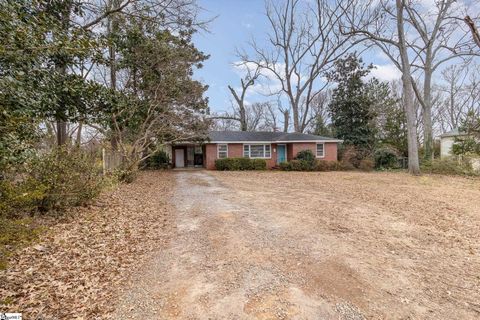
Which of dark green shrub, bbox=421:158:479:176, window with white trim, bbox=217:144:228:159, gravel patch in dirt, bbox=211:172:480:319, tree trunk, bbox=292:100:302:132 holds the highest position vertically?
tree trunk, bbox=292:100:302:132

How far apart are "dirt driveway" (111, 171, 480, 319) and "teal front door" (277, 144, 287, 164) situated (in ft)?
53.1

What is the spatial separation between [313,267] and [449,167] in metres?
18.7

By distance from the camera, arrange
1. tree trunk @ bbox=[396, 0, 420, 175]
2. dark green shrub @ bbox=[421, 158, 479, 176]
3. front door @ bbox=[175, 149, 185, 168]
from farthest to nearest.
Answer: front door @ bbox=[175, 149, 185, 168], tree trunk @ bbox=[396, 0, 420, 175], dark green shrub @ bbox=[421, 158, 479, 176]

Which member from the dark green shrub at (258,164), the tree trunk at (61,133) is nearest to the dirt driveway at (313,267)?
the tree trunk at (61,133)

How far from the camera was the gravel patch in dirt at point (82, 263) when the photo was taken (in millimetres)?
2760

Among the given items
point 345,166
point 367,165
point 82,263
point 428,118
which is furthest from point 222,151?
point 82,263

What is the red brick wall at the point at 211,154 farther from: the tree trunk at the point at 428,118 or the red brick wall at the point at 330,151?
the tree trunk at the point at 428,118

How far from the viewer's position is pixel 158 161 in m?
22.4

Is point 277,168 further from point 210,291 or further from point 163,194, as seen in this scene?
point 210,291

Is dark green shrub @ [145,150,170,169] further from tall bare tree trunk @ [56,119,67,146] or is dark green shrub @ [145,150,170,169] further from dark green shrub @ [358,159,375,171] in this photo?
dark green shrub @ [358,159,375,171]

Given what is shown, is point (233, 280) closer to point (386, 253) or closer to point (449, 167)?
point (386, 253)

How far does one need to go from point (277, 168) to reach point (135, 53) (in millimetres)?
14311

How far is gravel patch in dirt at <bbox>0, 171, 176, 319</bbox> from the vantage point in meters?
2.76

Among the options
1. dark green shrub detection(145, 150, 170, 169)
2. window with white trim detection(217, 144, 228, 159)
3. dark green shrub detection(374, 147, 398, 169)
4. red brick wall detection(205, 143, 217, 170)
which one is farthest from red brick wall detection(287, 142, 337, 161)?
dark green shrub detection(145, 150, 170, 169)
